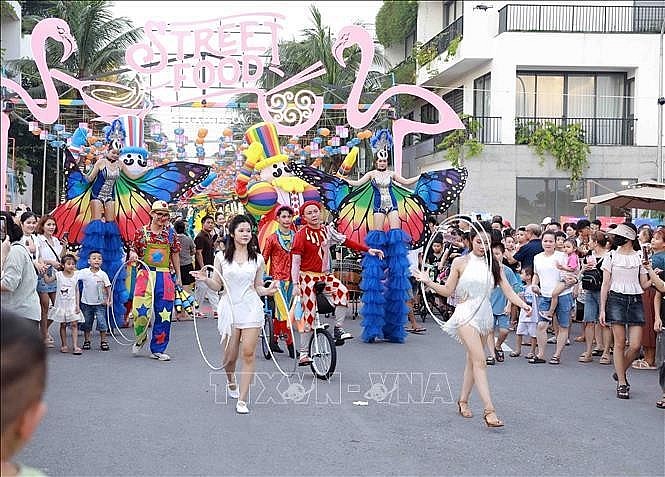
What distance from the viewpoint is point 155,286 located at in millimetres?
11820

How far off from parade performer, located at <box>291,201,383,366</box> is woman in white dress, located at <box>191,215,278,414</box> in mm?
1790

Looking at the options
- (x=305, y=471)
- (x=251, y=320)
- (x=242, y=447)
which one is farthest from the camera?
(x=251, y=320)

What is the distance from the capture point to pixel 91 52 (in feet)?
121

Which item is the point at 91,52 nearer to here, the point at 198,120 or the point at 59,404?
the point at 198,120

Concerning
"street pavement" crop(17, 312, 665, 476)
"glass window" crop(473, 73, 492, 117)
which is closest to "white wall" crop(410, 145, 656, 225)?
"glass window" crop(473, 73, 492, 117)

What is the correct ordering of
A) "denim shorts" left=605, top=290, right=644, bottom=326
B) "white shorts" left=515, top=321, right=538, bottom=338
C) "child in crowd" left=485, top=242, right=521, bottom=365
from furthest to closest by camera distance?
"white shorts" left=515, top=321, right=538, bottom=338 → "child in crowd" left=485, top=242, right=521, bottom=365 → "denim shorts" left=605, top=290, right=644, bottom=326

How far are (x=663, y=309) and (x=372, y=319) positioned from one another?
4313mm

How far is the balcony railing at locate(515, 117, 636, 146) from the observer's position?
29.6m

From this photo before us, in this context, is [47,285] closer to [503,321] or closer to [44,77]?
[44,77]

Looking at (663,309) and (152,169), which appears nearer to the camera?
(663,309)

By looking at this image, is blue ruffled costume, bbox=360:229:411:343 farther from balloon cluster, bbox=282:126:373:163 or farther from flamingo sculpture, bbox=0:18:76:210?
flamingo sculpture, bbox=0:18:76:210

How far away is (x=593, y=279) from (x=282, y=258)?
4.18 meters

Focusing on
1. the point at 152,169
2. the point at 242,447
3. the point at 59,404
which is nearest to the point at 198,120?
the point at 152,169

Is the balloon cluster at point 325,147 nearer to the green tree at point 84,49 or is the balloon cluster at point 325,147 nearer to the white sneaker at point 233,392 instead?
the white sneaker at point 233,392
